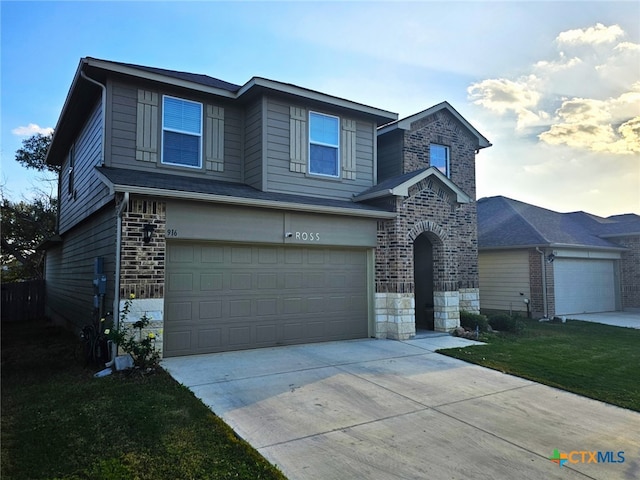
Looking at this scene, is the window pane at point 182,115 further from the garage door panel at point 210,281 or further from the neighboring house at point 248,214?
the garage door panel at point 210,281

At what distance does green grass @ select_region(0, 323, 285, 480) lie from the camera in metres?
3.69

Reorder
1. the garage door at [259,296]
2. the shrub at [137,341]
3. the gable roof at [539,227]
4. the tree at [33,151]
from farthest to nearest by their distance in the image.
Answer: the tree at [33,151] → the gable roof at [539,227] → the garage door at [259,296] → the shrub at [137,341]

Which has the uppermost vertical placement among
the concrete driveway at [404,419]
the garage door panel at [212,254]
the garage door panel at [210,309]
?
the garage door panel at [212,254]

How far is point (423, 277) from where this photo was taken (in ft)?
41.8

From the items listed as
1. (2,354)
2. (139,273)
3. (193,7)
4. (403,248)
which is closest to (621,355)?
(403,248)

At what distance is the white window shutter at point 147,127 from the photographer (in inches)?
363

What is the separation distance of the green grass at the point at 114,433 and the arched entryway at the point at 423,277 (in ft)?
26.6

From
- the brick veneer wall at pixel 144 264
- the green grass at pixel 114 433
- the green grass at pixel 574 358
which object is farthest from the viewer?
the brick veneer wall at pixel 144 264

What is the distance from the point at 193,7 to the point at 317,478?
9.14 metres

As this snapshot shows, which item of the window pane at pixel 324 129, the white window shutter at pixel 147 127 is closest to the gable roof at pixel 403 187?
the window pane at pixel 324 129

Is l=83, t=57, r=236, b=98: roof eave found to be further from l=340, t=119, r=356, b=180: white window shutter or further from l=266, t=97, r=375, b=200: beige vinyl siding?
l=340, t=119, r=356, b=180: white window shutter

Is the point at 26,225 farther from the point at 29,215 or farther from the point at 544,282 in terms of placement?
the point at 544,282

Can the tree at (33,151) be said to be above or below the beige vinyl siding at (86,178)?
above

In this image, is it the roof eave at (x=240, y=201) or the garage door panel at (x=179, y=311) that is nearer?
the roof eave at (x=240, y=201)
